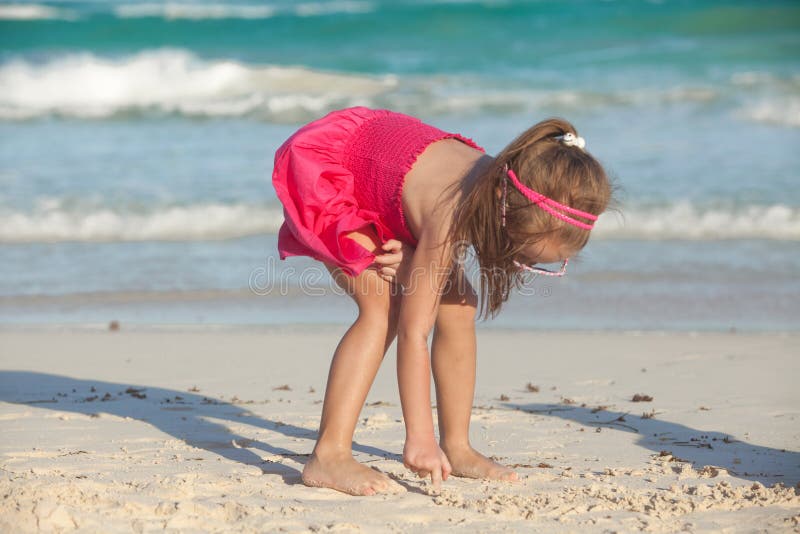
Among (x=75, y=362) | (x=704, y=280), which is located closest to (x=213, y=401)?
(x=75, y=362)

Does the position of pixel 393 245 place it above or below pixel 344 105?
below

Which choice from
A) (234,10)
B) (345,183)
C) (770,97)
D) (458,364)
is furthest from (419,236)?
(234,10)

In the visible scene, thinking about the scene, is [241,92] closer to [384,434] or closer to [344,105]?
[344,105]

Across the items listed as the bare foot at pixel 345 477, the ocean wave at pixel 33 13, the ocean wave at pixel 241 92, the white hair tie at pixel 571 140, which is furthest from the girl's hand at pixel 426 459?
the ocean wave at pixel 33 13

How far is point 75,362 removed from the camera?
4.60m

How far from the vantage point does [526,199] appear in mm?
2572

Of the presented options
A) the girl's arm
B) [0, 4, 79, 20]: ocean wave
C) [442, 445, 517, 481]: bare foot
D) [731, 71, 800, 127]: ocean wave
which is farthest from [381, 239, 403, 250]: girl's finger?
[0, 4, 79, 20]: ocean wave

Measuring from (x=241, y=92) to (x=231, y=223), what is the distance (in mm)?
5739

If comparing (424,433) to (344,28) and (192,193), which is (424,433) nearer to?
(192,193)

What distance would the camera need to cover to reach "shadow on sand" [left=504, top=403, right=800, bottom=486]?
9.73 ft

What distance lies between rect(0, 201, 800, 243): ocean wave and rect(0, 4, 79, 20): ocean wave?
12736mm

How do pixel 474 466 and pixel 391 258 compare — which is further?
pixel 474 466

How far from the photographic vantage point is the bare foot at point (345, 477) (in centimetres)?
275

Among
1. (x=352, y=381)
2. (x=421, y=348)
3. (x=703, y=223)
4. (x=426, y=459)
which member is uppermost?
(x=703, y=223)
